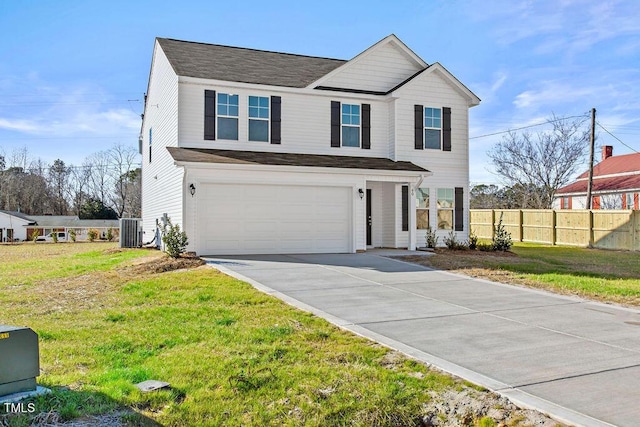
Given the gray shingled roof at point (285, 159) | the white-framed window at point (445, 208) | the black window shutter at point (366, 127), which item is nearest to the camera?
the gray shingled roof at point (285, 159)

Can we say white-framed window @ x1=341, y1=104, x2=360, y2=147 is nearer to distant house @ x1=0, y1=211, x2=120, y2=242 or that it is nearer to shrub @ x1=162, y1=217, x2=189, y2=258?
shrub @ x1=162, y1=217, x2=189, y2=258

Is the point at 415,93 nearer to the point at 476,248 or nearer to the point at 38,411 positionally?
the point at 476,248

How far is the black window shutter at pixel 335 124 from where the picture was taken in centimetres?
1867

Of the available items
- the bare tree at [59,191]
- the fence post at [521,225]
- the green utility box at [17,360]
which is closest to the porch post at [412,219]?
the fence post at [521,225]

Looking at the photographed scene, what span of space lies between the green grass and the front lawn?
234 inches

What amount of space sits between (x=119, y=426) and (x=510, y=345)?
14.8 feet

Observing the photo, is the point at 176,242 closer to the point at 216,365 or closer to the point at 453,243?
the point at 216,365

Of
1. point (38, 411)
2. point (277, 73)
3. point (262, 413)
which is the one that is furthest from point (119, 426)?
point (277, 73)

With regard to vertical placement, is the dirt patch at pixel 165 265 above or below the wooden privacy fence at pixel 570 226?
below

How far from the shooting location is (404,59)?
66.3ft

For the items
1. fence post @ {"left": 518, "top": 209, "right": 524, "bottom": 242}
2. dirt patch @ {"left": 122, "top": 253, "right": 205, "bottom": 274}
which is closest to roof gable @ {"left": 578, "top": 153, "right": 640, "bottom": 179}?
fence post @ {"left": 518, "top": 209, "right": 524, "bottom": 242}

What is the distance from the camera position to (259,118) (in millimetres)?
17719

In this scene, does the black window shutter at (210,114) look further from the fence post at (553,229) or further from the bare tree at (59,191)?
the bare tree at (59,191)

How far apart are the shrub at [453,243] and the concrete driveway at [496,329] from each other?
20.3 ft
